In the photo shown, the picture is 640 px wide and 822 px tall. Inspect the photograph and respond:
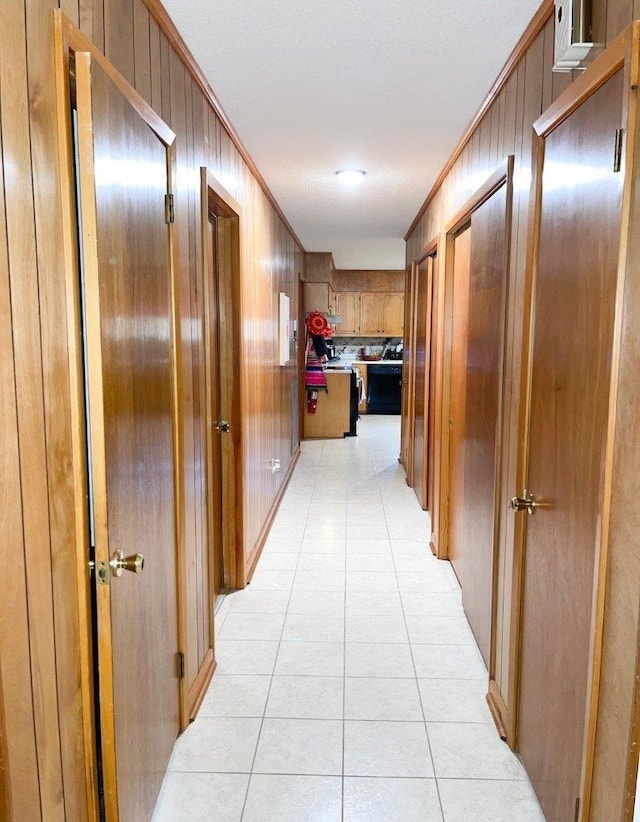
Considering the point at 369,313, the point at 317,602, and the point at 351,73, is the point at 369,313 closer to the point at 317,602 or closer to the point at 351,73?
the point at 317,602

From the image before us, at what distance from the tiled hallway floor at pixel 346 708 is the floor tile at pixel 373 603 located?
11mm

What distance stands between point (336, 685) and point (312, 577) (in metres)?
1.10

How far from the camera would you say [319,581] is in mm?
3465

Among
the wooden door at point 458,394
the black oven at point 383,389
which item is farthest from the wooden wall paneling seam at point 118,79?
the black oven at point 383,389

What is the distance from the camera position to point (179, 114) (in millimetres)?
2076

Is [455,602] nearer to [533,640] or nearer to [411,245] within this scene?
[533,640]

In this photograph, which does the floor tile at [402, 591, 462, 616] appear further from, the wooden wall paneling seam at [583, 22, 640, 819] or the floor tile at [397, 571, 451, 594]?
the wooden wall paneling seam at [583, 22, 640, 819]

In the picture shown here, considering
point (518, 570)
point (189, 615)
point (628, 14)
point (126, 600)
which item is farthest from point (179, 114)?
point (518, 570)

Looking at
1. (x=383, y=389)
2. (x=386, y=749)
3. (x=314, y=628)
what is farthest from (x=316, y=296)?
(x=386, y=749)

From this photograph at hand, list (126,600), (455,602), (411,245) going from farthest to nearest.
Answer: (411,245), (455,602), (126,600)

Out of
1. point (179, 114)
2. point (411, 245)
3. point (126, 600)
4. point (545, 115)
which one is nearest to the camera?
point (126, 600)

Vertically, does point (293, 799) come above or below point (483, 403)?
below

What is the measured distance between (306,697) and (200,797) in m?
0.60

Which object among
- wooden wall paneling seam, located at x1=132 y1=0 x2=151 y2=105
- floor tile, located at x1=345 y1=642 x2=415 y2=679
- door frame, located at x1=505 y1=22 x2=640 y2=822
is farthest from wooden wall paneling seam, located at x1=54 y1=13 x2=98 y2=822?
floor tile, located at x1=345 y1=642 x2=415 y2=679
